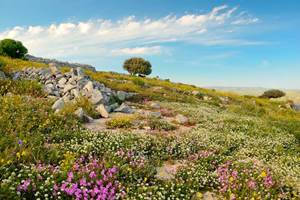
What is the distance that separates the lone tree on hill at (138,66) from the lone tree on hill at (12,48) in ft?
140

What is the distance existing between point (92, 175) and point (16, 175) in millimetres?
1504

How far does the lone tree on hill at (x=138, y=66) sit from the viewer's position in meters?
83.7

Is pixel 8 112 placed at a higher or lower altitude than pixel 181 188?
higher

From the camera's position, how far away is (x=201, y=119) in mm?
18141

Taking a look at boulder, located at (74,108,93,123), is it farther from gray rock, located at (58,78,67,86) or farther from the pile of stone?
gray rock, located at (58,78,67,86)

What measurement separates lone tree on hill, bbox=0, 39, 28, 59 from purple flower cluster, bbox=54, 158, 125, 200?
112 feet

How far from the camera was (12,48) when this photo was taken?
131 ft

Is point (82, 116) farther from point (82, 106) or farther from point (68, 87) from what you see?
point (68, 87)

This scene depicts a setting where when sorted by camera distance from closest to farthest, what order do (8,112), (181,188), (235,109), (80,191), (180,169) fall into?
(80,191), (181,188), (180,169), (8,112), (235,109)

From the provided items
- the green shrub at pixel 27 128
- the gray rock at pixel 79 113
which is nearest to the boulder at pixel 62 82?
the green shrub at pixel 27 128

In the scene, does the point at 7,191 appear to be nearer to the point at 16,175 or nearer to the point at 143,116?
the point at 16,175

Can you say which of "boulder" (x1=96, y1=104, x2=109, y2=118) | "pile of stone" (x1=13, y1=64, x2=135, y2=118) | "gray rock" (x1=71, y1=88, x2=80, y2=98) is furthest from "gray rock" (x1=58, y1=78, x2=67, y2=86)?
"boulder" (x1=96, y1=104, x2=109, y2=118)

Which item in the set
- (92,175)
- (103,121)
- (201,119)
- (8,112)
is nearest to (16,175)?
(92,175)

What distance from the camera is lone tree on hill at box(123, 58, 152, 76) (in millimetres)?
83688
